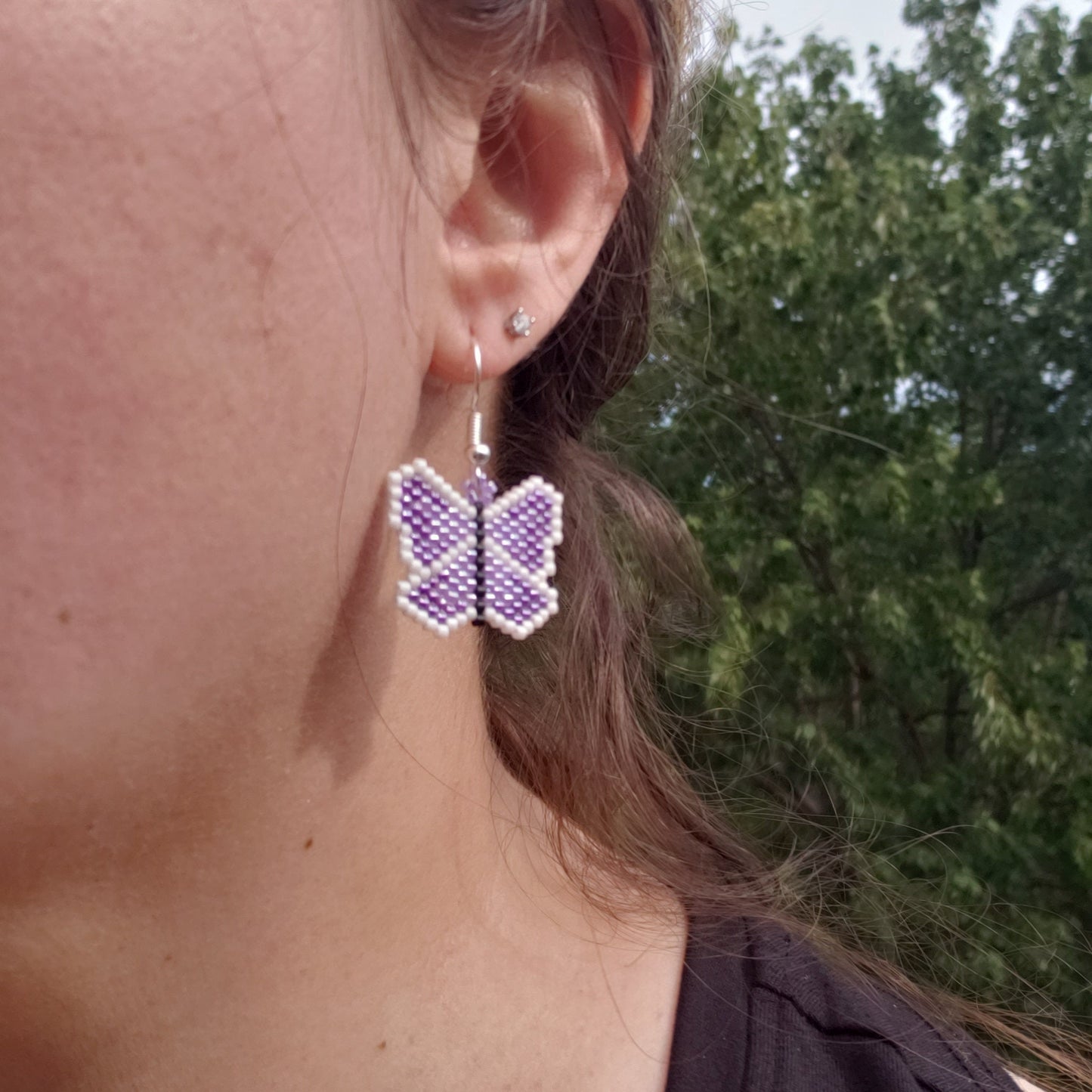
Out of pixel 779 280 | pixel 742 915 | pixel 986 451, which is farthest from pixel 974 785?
pixel 742 915

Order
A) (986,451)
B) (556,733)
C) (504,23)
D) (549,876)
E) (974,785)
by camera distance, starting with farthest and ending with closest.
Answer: (986,451) < (974,785) < (556,733) < (549,876) < (504,23)

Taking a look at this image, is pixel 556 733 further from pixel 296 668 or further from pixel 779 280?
pixel 779 280

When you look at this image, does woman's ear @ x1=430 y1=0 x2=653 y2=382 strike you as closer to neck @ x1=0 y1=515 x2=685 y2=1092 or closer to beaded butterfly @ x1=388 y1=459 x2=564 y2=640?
beaded butterfly @ x1=388 y1=459 x2=564 y2=640

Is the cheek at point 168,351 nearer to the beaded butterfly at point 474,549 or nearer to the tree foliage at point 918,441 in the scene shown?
the beaded butterfly at point 474,549

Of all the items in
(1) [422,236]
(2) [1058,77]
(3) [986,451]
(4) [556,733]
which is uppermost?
(2) [1058,77]

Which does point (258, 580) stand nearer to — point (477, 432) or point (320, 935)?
point (477, 432)

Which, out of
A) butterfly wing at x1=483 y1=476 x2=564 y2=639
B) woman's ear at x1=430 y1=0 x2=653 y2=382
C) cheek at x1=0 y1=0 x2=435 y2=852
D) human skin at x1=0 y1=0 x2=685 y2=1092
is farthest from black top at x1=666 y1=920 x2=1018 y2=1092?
woman's ear at x1=430 y1=0 x2=653 y2=382
